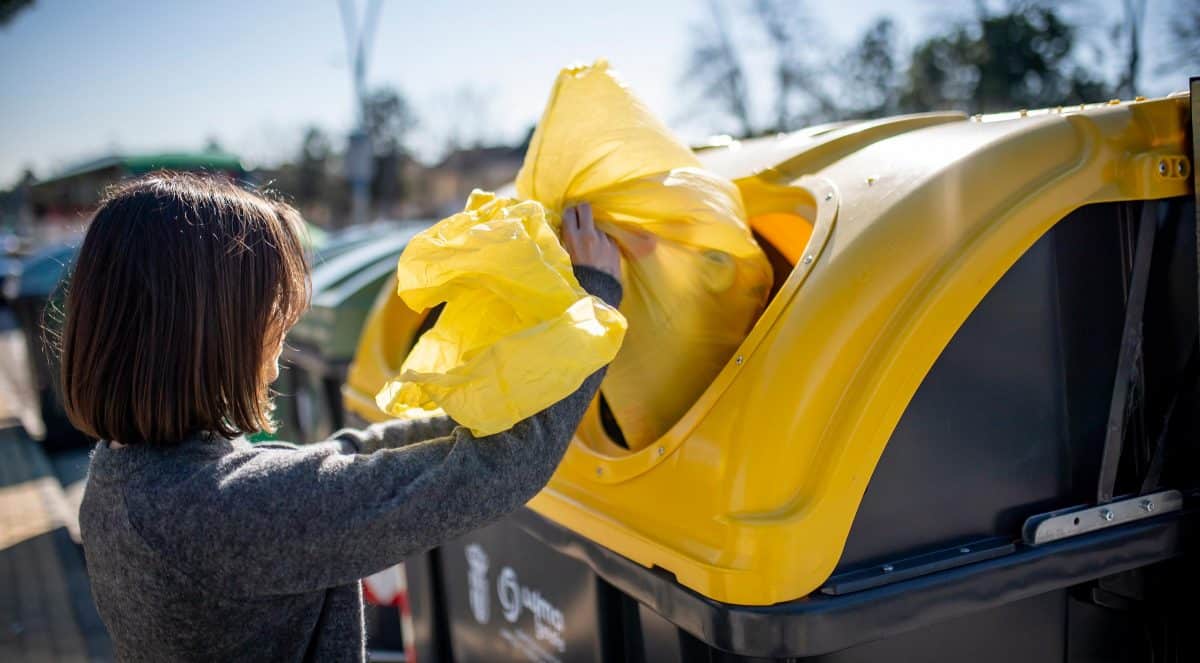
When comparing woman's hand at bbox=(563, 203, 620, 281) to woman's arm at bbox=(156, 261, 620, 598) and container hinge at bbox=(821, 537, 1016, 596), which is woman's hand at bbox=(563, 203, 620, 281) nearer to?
woman's arm at bbox=(156, 261, 620, 598)

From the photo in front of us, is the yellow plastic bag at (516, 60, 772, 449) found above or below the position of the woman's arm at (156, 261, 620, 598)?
above

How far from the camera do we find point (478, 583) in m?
2.09

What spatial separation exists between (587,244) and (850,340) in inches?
15.6

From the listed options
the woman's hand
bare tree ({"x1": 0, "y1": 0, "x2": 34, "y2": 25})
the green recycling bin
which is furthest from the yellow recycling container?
bare tree ({"x1": 0, "y1": 0, "x2": 34, "y2": 25})

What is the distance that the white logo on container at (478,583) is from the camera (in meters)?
2.06

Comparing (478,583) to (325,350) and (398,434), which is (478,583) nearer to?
(398,434)

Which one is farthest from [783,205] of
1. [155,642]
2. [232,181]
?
[155,642]

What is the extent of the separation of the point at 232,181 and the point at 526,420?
55 cm

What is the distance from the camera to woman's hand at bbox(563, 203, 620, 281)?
127 cm

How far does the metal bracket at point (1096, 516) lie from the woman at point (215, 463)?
70 cm

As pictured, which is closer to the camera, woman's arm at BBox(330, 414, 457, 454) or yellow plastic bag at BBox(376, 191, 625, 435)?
yellow plastic bag at BBox(376, 191, 625, 435)

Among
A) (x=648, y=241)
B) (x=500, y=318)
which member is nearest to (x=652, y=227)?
(x=648, y=241)

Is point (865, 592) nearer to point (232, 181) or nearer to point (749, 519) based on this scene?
point (749, 519)

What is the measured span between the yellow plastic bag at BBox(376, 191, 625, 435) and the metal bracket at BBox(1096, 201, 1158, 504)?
82 centimetres
